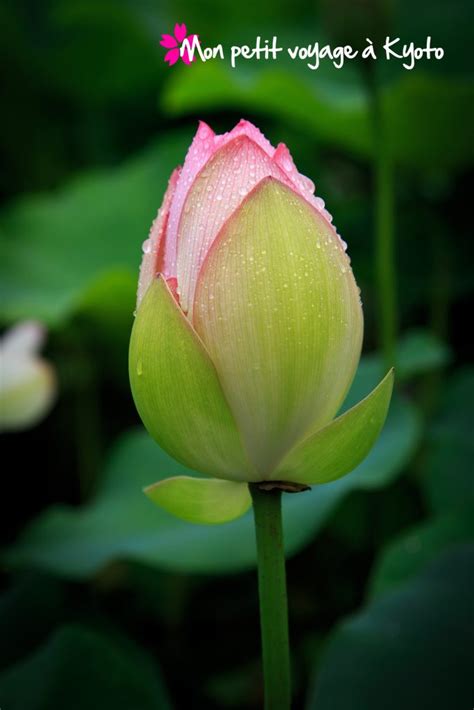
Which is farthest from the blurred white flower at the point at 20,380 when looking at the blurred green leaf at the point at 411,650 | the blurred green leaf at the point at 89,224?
the blurred green leaf at the point at 411,650

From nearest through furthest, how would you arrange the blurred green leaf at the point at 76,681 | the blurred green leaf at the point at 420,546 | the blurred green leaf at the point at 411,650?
the blurred green leaf at the point at 411,650 → the blurred green leaf at the point at 76,681 → the blurred green leaf at the point at 420,546

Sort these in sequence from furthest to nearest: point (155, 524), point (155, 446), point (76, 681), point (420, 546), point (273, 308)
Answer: point (155, 446), point (155, 524), point (420, 546), point (76, 681), point (273, 308)

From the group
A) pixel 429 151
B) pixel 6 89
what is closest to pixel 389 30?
pixel 429 151

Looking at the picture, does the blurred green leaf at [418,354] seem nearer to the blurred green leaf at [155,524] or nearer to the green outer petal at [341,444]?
the blurred green leaf at [155,524]

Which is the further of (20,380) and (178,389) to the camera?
(20,380)

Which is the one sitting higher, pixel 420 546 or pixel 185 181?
pixel 185 181

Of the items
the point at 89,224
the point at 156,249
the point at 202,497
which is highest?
the point at 89,224

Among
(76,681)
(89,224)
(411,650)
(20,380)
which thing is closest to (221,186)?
(411,650)

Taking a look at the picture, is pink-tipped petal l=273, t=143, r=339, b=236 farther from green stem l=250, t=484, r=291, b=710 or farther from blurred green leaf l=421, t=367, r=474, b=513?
blurred green leaf l=421, t=367, r=474, b=513

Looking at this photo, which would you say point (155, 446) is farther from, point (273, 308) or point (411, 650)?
point (273, 308)
